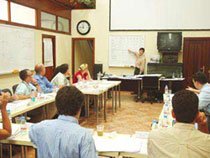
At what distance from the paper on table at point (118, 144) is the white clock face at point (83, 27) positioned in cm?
778

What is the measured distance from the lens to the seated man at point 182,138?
59.8 inches

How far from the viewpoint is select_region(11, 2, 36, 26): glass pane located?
6297mm

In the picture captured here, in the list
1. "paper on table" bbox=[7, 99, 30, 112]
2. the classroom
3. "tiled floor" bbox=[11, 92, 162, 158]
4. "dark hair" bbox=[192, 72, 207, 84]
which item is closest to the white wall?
the classroom

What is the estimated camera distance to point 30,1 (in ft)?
22.6

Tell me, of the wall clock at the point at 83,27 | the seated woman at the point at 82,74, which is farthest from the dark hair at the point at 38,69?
the wall clock at the point at 83,27

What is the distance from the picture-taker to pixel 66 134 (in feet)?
5.03

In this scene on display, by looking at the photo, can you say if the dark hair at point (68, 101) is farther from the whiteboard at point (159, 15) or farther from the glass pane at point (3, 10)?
the whiteboard at point (159, 15)

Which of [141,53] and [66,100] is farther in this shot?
[141,53]

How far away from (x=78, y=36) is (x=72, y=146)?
8698mm

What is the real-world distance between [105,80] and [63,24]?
11.0 feet

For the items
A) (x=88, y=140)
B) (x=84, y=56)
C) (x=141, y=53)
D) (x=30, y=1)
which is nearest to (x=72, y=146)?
(x=88, y=140)

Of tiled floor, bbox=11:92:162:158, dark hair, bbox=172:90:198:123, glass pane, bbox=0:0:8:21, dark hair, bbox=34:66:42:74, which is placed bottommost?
tiled floor, bbox=11:92:162:158

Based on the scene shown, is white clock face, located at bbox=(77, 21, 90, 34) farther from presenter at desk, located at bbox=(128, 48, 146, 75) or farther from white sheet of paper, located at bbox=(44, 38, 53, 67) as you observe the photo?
presenter at desk, located at bbox=(128, 48, 146, 75)

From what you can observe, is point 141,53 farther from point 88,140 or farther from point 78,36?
point 88,140
